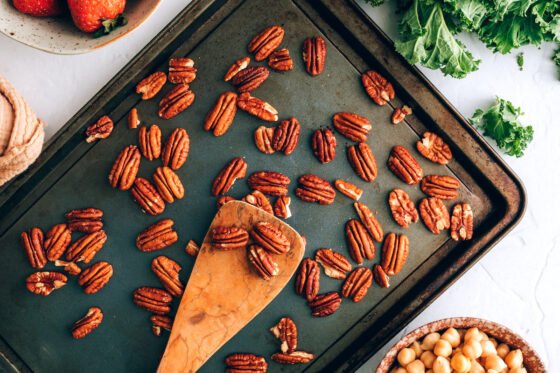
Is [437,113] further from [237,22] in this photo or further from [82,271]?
[82,271]

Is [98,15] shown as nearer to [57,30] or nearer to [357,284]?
[57,30]

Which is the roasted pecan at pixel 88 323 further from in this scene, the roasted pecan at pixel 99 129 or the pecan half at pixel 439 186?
the pecan half at pixel 439 186

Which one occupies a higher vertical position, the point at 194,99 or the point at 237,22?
the point at 237,22

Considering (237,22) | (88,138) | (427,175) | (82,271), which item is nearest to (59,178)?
(88,138)

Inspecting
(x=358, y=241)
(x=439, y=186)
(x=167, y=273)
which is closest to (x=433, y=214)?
(x=439, y=186)

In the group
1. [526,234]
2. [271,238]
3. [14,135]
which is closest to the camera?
[14,135]
